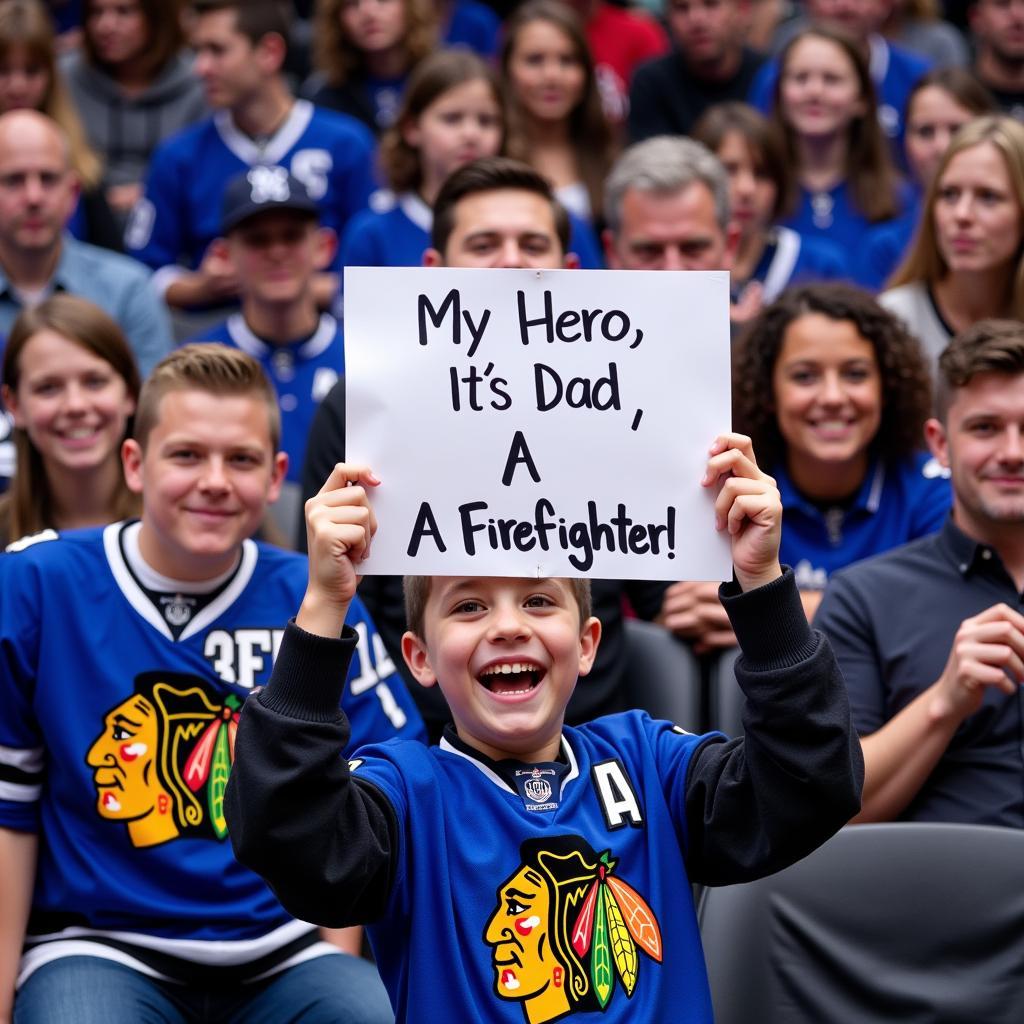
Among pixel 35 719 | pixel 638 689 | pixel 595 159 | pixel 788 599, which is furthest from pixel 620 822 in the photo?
pixel 595 159

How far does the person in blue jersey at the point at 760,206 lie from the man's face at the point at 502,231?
4.97 feet

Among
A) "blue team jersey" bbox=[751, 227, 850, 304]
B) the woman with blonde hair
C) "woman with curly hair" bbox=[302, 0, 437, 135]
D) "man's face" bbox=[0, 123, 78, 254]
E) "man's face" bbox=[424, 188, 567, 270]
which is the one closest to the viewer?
"man's face" bbox=[424, 188, 567, 270]

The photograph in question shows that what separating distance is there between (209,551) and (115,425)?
1055 millimetres

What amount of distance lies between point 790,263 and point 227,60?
2.39 metres

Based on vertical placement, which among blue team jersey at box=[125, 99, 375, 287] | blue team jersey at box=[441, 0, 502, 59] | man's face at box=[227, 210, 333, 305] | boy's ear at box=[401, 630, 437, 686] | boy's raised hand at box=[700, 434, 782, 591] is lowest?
boy's ear at box=[401, 630, 437, 686]

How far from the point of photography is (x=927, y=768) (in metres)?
3.17

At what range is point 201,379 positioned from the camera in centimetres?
327

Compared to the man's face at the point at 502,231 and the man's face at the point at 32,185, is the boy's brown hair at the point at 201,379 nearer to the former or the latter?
the man's face at the point at 502,231

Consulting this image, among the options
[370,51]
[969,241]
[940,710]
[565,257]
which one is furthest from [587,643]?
[370,51]

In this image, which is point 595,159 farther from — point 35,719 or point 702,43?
point 35,719

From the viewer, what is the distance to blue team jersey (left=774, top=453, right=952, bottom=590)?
13.6 ft

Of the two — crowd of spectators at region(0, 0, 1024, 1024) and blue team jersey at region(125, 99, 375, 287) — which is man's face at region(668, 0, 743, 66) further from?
blue team jersey at region(125, 99, 375, 287)

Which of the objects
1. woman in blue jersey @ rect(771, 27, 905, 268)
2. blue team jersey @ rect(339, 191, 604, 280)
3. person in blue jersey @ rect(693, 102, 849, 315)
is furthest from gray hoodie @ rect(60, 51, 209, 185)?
woman in blue jersey @ rect(771, 27, 905, 268)

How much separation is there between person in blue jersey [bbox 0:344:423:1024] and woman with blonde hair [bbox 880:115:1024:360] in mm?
2377
